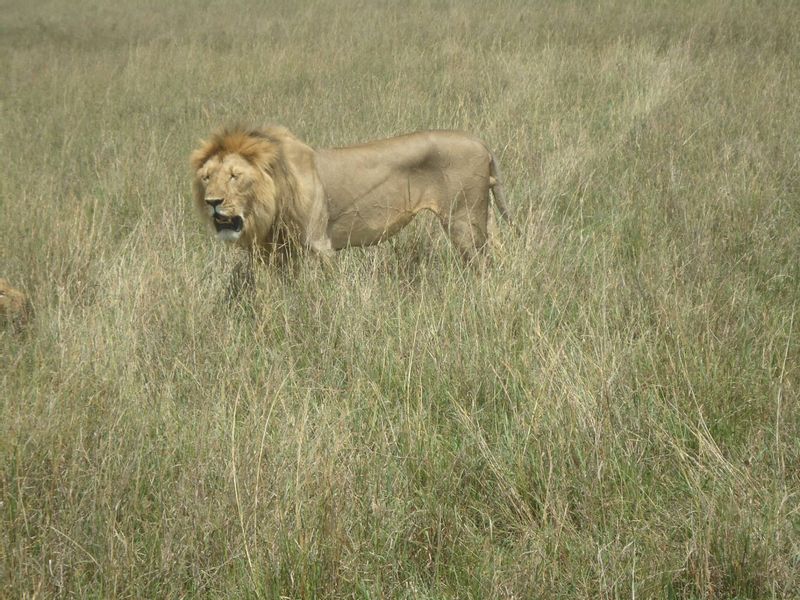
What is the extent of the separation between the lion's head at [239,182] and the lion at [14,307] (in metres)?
0.89

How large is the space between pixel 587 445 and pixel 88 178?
189 inches

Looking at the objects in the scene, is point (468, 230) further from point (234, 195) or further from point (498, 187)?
point (234, 195)

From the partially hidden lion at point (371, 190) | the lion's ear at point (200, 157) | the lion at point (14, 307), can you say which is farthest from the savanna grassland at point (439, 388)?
the lion's ear at point (200, 157)

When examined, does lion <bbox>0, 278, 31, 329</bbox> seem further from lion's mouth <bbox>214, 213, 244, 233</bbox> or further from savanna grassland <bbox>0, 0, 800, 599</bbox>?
lion's mouth <bbox>214, 213, 244, 233</bbox>

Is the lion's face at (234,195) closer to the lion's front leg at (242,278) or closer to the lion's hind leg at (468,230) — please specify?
the lion's front leg at (242,278)

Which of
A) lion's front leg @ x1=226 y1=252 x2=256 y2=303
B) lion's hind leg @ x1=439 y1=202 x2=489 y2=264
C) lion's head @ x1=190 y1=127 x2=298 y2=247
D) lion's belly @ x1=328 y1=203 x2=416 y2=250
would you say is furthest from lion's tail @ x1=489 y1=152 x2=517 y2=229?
lion's front leg @ x1=226 y1=252 x2=256 y2=303

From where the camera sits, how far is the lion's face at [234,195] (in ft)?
12.2

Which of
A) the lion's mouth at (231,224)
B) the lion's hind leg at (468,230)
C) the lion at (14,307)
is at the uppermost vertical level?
the lion's mouth at (231,224)

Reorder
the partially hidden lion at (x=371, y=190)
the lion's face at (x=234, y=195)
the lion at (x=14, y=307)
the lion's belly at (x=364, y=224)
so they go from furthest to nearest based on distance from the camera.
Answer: the lion's belly at (x=364, y=224) < the partially hidden lion at (x=371, y=190) < the lion's face at (x=234, y=195) < the lion at (x=14, y=307)

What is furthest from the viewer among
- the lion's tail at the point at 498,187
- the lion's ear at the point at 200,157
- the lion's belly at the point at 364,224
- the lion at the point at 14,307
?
the lion's tail at the point at 498,187

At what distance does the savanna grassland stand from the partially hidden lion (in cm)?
20

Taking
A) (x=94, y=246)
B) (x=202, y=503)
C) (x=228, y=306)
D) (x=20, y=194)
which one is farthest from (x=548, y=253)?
(x=20, y=194)

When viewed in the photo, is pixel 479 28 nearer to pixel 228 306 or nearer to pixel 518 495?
pixel 228 306

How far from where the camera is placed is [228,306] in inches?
148
